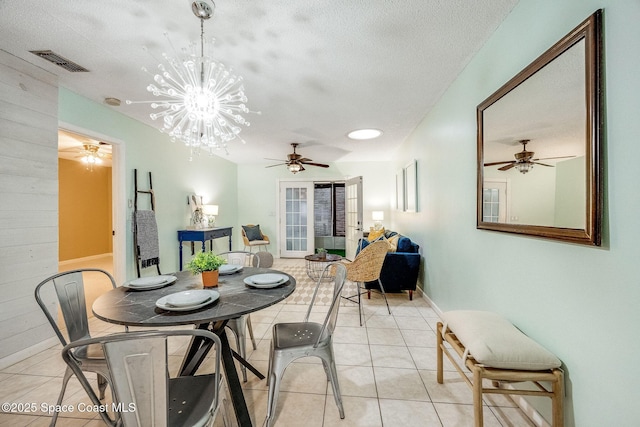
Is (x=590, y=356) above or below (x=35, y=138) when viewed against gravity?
below

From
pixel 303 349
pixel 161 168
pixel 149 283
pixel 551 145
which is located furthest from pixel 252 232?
pixel 551 145

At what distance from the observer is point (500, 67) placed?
183cm

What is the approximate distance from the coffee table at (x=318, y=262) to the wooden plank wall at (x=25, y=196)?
2.95 metres

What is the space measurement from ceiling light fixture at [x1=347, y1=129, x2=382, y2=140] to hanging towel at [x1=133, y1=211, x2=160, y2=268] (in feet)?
10.2

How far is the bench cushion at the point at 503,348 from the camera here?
126 cm

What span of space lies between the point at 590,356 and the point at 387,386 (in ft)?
3.78

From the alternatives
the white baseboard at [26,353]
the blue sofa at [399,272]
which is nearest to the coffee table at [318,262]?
the blue sofa at [399,272]

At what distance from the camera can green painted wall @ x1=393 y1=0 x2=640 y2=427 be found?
99cm

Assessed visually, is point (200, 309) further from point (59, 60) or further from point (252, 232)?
point (252, 232)

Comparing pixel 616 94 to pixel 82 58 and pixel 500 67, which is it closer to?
pixel 500 67

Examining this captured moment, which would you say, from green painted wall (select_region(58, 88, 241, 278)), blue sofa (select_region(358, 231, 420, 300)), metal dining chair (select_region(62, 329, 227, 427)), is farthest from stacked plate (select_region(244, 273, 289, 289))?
green painted wall (select_region(58, 88, 241, 278))

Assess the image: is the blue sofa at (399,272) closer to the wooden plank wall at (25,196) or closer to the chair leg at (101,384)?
the chair leg at (101,384)

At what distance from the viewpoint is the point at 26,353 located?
2.25 metres

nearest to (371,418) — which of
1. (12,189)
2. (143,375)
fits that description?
(143,375)
